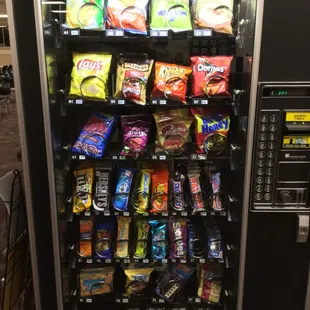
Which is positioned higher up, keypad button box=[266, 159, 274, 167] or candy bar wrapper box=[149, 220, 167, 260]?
keypad button box=[266, 159, 274, 167]

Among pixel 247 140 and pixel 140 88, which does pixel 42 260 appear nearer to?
pixel 140 88

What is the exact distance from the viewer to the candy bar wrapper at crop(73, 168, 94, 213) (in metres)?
1.79

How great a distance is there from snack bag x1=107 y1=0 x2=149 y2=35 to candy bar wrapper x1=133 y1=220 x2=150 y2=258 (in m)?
1.00

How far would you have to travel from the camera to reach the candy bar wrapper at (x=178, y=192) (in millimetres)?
1802

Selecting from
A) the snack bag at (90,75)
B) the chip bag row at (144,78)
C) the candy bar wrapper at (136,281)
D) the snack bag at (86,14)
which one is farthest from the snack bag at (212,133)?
the candy bar wrapper at (136,281)

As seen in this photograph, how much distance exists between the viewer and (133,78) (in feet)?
5.41

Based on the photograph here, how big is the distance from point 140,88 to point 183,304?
1.18m

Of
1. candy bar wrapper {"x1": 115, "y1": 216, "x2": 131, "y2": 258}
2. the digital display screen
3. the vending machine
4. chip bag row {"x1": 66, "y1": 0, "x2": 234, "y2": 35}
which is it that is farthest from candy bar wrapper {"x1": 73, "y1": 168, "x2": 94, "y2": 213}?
the digital display screen

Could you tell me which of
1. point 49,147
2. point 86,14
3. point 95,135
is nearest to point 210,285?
point 95,135

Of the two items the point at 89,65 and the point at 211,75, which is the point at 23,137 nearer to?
the point at 89,65

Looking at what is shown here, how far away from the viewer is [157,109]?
1902 mm

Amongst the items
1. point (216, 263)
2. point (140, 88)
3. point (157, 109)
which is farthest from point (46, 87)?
point (216, 263)

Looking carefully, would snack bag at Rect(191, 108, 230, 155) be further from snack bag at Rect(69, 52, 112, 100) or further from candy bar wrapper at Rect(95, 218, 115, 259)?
candy bar wrapper at Rect(95, 218, 115, 259)

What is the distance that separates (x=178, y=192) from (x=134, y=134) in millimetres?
375
